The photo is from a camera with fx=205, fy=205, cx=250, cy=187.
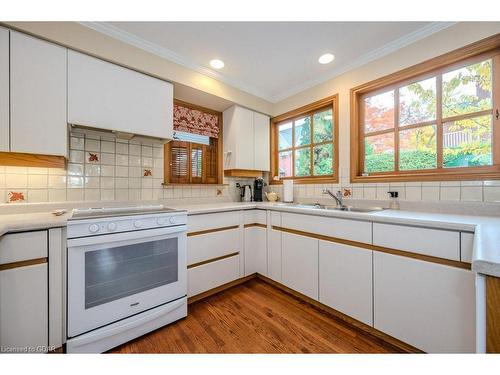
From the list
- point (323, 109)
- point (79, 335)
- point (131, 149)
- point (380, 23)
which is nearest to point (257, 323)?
point (79, 335)

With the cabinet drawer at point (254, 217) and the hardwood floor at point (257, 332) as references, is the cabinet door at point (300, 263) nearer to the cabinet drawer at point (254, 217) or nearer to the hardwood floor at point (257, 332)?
the hardwood floor at point (257, 332)

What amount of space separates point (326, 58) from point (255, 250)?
2.05 meters

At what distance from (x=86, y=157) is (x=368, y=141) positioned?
2595 mm

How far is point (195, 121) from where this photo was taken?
244 cm

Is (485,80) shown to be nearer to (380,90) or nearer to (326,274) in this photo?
(380,90)

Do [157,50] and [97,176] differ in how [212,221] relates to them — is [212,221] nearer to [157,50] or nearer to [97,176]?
[97,176]

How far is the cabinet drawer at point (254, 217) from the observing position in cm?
218

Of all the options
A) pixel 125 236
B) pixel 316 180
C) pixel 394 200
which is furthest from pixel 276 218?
pixel 125 236

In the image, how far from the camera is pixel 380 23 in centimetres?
151

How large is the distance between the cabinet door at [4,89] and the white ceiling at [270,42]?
19.2 inches

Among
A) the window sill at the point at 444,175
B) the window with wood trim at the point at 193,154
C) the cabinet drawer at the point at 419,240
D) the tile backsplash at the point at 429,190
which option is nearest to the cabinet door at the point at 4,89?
the window with wood trim at the point at 193,154

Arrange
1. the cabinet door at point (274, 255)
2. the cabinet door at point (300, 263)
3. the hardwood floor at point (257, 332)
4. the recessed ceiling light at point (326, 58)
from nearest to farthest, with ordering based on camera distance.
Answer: the hardwood floor at point (257, 332)
the cabinet door at point (300, 263)
the recessed ceiling light at point (326, 58)
the cabinet door at point (274, 255)

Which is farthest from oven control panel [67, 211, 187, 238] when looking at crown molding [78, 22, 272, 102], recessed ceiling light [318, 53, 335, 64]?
recessed ceiling light [318, 53, 335, 64]

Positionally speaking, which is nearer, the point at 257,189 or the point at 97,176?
the point at 97,176
